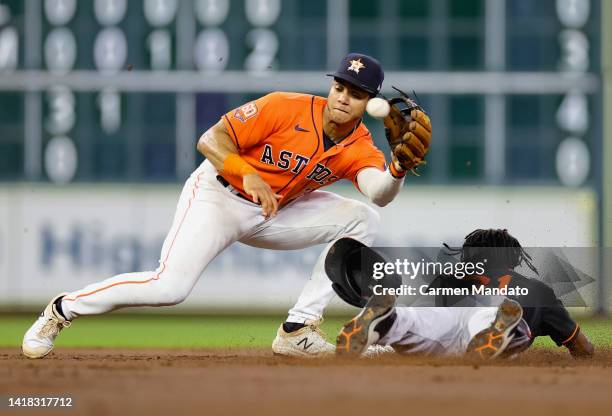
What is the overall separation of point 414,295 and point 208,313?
20.3ft

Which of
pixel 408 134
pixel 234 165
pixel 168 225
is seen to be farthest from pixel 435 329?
pixel 168 225

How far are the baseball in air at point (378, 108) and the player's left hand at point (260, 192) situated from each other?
612 mm

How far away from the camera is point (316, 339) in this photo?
6.16 metres

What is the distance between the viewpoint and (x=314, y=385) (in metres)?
4.77

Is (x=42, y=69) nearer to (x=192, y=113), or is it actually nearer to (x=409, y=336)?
(x=192, y=113)

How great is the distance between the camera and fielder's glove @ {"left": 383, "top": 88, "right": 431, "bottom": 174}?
5.79 m

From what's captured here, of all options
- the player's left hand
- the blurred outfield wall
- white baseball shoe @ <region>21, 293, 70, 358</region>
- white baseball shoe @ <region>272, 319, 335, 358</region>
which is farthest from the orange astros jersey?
the blurred outfield wall

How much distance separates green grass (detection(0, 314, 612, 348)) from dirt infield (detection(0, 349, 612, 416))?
1.73 m

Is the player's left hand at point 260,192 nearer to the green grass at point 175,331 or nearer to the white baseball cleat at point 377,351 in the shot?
the white baseball cleat at point 377,351

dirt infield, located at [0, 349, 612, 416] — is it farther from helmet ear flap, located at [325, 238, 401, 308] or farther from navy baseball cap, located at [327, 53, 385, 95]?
navy baseball cap, located at [327, 53, 385, 95]

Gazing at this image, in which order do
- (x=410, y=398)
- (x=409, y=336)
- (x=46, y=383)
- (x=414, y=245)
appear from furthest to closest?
(x=414, y=245)
(x=409, y=336)
(x=46, y=383)
(x=410, y=398)

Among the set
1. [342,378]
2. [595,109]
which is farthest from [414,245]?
[342,378]

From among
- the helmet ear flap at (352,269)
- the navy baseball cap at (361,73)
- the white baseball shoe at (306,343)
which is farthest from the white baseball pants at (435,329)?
the navy baseball cap at (361,73)

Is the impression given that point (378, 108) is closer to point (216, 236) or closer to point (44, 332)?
point (216, 236)
